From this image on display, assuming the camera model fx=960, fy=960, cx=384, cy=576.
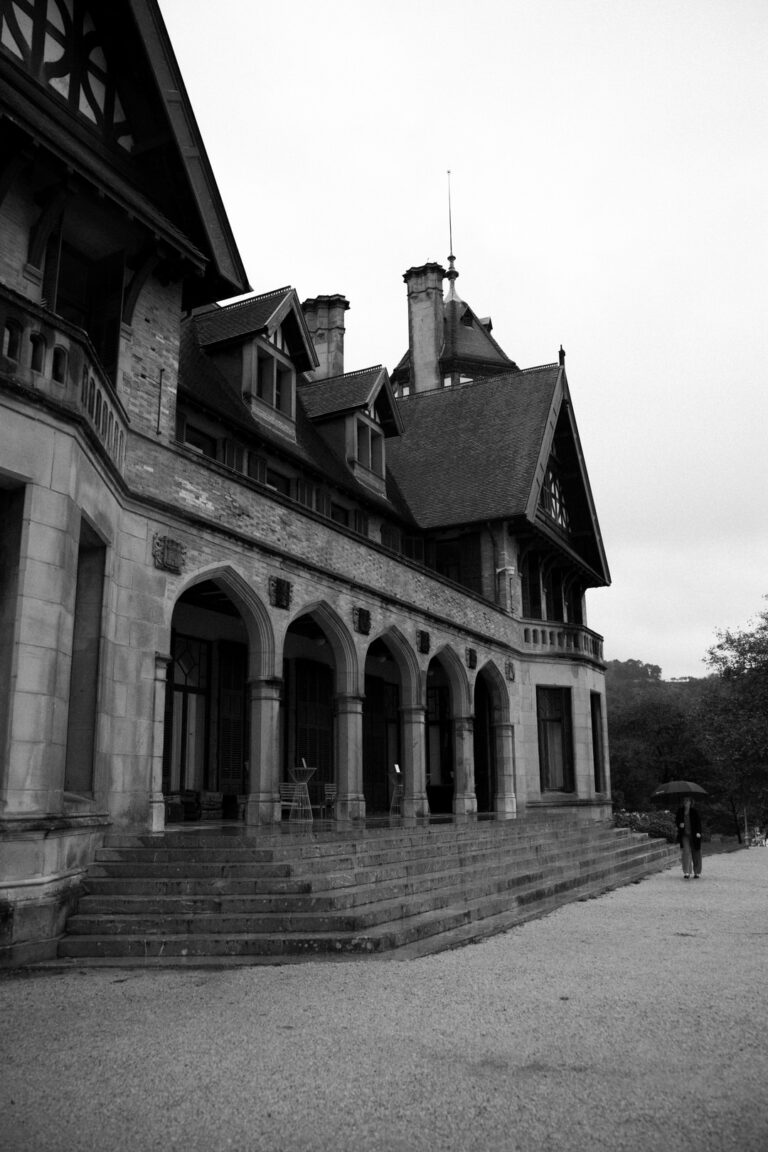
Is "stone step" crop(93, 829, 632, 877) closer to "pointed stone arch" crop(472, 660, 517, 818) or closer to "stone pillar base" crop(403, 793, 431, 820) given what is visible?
"stone pillar base" crop(403, 793, 431, 820)

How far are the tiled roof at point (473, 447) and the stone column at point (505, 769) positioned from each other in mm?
5551

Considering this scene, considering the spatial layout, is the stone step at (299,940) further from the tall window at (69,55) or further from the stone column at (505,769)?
the stone column at (505,769)

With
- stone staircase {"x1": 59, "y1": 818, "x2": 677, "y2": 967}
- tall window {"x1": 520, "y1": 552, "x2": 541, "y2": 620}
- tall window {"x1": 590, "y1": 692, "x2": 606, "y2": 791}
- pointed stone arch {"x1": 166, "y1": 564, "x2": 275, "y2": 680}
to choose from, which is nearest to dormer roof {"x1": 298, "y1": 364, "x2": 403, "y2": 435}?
tall window {"x1": 520, "y1": 552, "x2": 541, "y2": 620}

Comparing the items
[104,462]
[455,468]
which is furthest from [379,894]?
[455,468]

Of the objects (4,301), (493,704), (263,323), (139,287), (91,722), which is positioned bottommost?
(91,722)

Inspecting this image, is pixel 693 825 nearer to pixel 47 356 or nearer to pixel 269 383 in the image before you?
pixel 269 383

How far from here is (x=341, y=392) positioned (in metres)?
23.0

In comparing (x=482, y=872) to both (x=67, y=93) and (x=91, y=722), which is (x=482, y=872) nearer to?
(x=91, y=722)

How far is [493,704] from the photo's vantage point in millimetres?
24891

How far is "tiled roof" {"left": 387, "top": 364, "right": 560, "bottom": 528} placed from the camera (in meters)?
25.5

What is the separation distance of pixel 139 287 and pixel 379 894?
883 cm

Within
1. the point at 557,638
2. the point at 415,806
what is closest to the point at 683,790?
the point at 415,806

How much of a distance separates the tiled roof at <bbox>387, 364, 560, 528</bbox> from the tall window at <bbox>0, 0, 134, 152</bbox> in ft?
44.6

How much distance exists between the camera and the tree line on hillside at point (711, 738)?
124ft
